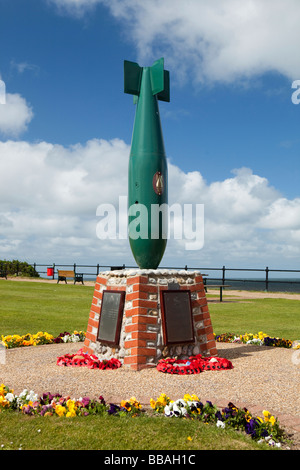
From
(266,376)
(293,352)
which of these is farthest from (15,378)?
(293,352)

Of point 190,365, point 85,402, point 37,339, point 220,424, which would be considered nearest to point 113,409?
point 85,402

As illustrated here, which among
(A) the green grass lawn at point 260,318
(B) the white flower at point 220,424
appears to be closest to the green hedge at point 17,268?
(A) the green grass lawn at point 260,318

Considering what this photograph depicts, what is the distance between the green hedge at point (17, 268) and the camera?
98.4 ft

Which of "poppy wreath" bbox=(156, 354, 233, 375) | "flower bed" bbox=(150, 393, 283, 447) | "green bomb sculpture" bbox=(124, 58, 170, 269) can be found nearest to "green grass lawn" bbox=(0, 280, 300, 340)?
"poppy wreath" bbox=(156, 354, 233, 375)

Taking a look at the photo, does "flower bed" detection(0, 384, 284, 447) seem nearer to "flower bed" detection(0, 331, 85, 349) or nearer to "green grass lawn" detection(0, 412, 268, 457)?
"green grass lawn" detection(0, 412, 268, 457)

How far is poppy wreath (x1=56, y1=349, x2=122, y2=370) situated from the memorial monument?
0.13 metres

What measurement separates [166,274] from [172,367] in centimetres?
137

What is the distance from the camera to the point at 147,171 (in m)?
6.72

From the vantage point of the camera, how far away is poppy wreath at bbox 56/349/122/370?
20.3 ft

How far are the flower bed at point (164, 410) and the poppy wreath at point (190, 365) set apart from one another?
158cm

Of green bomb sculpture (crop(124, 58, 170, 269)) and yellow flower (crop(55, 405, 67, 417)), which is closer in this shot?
yellow flower (crop(55, 405, 67, 417))

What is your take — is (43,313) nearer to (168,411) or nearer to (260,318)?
(260,318)

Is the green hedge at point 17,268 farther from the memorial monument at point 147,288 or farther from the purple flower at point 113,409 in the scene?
the purple flower at point 113,409

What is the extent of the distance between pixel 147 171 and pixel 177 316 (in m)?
2.28
